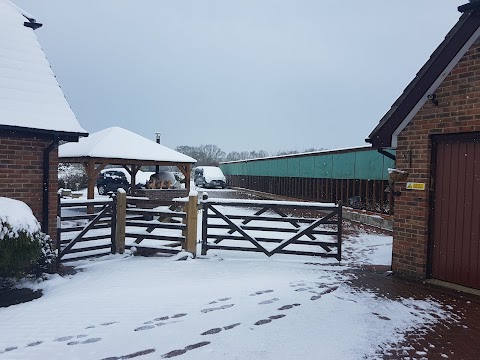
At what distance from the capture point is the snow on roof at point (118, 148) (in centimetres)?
1391

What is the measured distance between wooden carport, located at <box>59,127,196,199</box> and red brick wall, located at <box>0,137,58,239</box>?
20.5 ft

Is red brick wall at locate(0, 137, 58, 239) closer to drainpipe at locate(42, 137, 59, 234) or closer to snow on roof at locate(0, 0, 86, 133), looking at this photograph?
drainpipe at locate(42, 137, 59, 234)

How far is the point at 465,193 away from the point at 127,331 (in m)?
5.40

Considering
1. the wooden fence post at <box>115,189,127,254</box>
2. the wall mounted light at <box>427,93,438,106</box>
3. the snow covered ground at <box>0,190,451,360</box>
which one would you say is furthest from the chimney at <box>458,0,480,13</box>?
the wooden fence post at <box>115,189,127,254</box>

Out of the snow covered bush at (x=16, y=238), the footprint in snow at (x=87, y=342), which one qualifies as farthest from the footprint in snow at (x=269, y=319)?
the snow covered bush at (x=16, y=238)

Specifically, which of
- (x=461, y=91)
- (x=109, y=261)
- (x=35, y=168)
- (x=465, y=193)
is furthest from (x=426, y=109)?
(x=35, y=168)

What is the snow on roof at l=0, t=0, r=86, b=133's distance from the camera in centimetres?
699

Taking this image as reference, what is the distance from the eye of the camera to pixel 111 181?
27969 mm

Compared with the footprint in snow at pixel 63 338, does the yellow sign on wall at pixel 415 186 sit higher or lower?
higher

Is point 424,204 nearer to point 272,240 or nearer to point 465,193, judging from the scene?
point 465,193

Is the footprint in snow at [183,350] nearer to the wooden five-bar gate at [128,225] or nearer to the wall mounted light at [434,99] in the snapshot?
the wooden five-bar gate at [128,225]

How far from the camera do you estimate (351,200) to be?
16.8 metres

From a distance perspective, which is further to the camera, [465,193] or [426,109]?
[426,109]

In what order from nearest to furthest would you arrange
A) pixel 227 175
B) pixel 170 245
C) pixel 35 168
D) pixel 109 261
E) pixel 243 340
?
1. pixel 243 340
2. pixel 35 168
3. pixel 109 261
4. pixel 170 245
5. pixel 227 175
